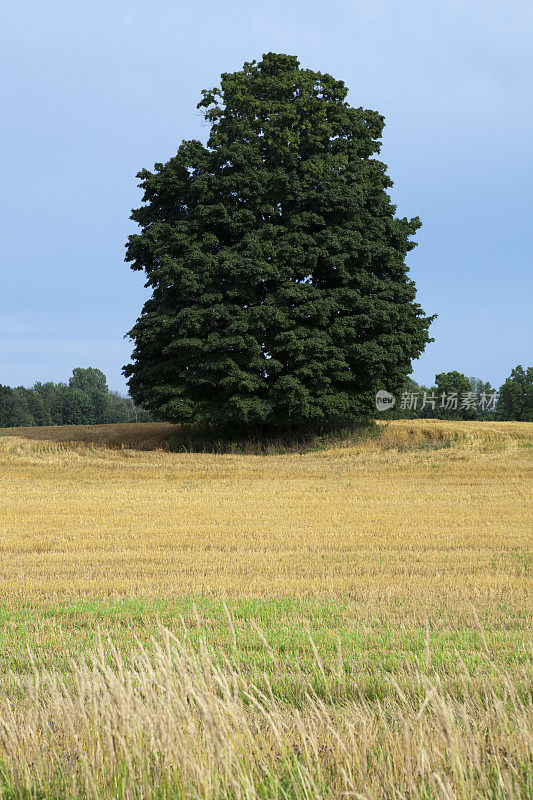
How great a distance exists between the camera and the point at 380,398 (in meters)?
29.1

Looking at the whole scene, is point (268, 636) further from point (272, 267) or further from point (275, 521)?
point (272, 267)

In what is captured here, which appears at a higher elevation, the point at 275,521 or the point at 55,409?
the point at 55,409

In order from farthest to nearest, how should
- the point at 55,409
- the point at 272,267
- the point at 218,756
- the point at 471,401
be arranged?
1. the point at 55,409
2. the point at 471,401
3. the point at 272,267
4. the point at 218,756

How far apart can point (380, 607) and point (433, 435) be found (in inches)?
941

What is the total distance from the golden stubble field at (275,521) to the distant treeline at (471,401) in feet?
142

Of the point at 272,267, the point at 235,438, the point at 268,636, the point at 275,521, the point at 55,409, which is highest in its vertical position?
the point at 272,267

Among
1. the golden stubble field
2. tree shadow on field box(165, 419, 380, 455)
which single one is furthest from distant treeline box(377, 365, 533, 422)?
the golden stubble field

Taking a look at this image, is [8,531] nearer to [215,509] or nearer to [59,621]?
[215,509]

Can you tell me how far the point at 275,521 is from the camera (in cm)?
1359

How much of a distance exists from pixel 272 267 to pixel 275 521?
49.4ft

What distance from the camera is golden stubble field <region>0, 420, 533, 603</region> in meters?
8.39

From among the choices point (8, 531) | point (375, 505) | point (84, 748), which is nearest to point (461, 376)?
point (375, 505)

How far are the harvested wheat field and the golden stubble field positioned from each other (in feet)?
0.26

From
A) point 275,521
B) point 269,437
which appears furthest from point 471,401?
point 275,521
